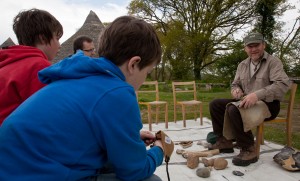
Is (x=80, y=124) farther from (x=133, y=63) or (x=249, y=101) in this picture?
(x=249, y=101)

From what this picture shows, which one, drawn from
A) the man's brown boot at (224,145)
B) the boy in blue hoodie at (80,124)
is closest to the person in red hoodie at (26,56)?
the boy in blue hoodie at (80,124)

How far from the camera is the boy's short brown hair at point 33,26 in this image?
1784 millimetres

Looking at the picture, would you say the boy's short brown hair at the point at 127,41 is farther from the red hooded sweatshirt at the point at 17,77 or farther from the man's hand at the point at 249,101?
the man's hand at the point at 249,101

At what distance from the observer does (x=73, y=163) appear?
1036 mm

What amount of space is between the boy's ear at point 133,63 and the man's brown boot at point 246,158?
2.30 meters

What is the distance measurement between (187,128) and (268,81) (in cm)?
206

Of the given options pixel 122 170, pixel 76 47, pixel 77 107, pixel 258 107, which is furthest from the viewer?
pixel 76 47

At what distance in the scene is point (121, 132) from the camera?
3.44 ft

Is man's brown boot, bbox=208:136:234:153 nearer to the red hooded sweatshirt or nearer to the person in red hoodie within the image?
the person in red hoodie

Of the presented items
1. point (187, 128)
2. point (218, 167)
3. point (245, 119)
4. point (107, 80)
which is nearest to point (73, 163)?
point (107, 80)

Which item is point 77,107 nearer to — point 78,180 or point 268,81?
point 78,180

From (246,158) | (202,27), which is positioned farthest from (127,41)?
(202,27)

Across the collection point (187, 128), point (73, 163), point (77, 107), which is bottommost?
point (187, 128)

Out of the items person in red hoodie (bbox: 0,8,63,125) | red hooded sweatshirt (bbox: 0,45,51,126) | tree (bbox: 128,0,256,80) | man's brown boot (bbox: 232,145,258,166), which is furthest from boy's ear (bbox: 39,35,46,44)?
tree (bbox: 128,0,256,80)
